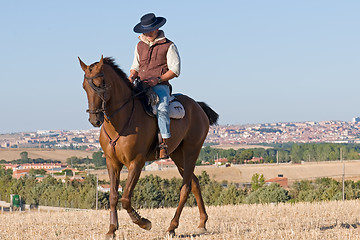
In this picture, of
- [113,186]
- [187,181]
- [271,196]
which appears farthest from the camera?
[271,196]

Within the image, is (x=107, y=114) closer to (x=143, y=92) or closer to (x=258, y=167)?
(x=143, y=92)

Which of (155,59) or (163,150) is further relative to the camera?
(155,59)

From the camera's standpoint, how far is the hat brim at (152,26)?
10344 mm

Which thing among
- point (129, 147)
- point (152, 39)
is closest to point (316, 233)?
point (129, 147)

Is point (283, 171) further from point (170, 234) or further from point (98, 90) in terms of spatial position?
point (98, 90)

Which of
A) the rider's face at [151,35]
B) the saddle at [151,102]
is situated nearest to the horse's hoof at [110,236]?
the saddle at [151,102]

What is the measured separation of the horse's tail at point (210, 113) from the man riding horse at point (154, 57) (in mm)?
1989

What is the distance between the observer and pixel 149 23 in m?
10.4

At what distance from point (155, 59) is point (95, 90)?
75.3 inches

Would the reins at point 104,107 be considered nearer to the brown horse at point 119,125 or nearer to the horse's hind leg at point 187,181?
the brown horse at point 119,125

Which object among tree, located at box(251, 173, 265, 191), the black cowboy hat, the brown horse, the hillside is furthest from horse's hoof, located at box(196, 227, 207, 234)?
the hillside

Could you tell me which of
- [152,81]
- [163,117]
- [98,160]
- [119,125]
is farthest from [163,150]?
[98,160]

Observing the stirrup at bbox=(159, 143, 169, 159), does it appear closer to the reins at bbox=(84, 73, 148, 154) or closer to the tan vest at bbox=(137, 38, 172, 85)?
the reins at bbox=(84, 73, 148, 154)

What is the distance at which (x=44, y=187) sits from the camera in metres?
81.9
